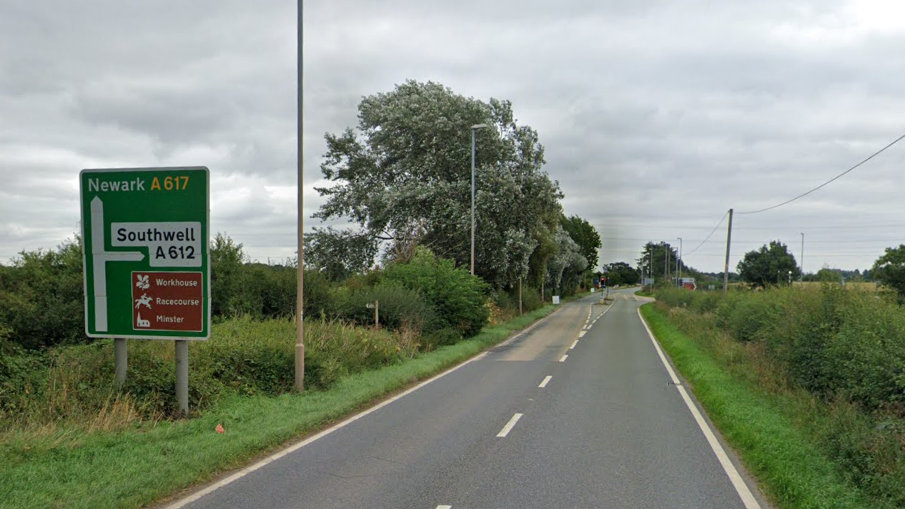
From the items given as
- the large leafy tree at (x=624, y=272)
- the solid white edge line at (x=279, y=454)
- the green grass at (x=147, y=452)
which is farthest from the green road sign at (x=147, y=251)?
the large leafy tree at (x=624, y=272)

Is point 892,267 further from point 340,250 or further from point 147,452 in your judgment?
point 147,452

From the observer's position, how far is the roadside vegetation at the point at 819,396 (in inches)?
264

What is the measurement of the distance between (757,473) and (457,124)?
28389 millimetres

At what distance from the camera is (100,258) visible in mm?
10367

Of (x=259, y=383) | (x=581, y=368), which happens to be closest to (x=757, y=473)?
(x=259, y=383)

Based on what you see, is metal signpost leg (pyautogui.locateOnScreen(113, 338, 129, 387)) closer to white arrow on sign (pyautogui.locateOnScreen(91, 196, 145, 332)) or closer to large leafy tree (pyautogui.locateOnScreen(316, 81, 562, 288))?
white arrow on sign (pyautogui.locateOnScreen(91, 196, 145, 332))

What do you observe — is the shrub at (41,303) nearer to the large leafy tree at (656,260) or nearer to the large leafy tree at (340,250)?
the large leafy tree at (340,250)

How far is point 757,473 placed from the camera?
776 centimetres

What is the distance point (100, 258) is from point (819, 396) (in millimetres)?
12459

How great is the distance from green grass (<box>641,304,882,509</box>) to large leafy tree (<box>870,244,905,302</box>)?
55.5 metres

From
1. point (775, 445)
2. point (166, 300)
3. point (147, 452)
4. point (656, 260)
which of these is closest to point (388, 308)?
point (166, 300)

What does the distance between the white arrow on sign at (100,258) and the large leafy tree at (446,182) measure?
74.9ft

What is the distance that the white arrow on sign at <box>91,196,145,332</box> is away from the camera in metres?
10.3

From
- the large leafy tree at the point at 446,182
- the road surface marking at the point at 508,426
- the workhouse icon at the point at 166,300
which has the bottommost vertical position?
the road surface marking at the point at 508,426
